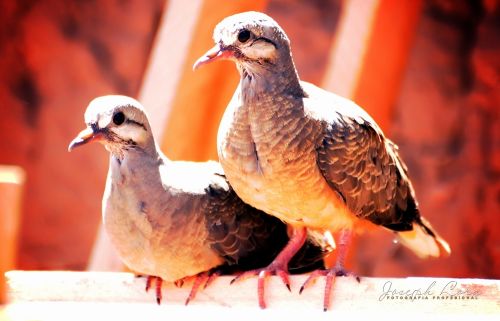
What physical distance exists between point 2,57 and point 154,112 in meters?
3.11

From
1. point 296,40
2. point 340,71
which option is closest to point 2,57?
point 296,40

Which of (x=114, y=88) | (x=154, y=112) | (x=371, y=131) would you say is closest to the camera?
(x=371, y=131)

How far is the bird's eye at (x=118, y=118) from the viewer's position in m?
2.90

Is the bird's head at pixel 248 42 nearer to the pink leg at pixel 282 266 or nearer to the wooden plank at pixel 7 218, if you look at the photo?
the pink leg at pixel 282 266

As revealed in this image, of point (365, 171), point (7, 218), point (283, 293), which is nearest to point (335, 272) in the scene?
point (283, 293)

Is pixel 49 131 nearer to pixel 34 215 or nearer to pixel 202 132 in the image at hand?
pixel 34 215

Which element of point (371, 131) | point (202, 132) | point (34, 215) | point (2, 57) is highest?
point (371, 131)

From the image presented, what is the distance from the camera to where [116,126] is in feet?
9.54

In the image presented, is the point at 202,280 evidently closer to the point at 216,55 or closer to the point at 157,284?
the point at 157,284

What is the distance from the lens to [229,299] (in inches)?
117

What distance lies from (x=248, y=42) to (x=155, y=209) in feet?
2.26

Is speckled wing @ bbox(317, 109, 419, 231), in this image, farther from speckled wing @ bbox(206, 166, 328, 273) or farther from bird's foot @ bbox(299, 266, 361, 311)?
speckled wing @ bbox(206, 166, 328, 273)

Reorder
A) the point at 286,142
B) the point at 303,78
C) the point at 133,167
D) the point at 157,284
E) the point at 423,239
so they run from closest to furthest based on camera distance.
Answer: the point at 286,142 < the point at 133,167 < the point at 157,284 < the point at 423,239 < the point at 303,78

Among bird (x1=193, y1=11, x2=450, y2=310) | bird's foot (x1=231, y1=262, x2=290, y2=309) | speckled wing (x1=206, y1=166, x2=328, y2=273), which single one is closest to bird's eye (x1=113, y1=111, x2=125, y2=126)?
bird (x1=193, y1=11, x2=450, y2=310)
